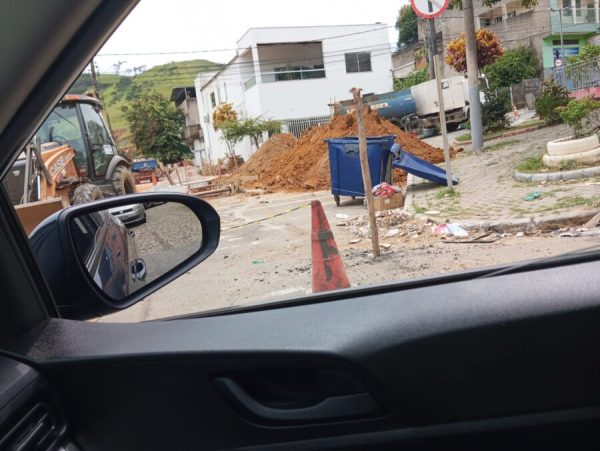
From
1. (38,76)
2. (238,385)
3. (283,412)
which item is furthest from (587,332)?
(38,76)

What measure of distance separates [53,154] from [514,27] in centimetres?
1250

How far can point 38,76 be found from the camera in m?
1.29

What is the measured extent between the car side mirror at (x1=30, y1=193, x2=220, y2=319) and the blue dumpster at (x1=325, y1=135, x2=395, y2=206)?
30.9 ft

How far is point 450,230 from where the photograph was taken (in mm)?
7285

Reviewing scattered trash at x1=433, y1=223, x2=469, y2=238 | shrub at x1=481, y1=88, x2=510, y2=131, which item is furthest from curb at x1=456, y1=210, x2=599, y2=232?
shrub at x1=481, y1=88, x2=510, y2=131

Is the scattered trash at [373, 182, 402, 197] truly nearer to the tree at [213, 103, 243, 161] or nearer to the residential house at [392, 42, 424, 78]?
the residential house at [392, 42, 424, 78]

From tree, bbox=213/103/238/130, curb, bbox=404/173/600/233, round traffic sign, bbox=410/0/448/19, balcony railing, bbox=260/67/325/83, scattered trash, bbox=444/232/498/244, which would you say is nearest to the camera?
curb, bbox=404/173/600/233

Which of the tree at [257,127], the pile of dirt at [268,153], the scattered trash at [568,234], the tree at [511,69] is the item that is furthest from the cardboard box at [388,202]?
the tree at [257,127]

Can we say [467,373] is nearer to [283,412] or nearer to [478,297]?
[478,297]

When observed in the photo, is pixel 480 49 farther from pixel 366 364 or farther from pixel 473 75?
pixel 366 364

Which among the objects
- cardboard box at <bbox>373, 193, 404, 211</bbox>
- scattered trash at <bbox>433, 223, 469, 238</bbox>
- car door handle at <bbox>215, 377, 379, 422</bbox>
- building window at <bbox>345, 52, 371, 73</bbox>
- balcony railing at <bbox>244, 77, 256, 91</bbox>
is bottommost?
scattered trash at <bbox>433, 223, 469, 238</bbox>

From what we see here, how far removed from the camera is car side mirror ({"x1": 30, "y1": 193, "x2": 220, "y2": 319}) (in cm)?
167

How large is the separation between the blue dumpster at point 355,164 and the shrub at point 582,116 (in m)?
3.57

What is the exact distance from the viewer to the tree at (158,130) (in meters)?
40.5
